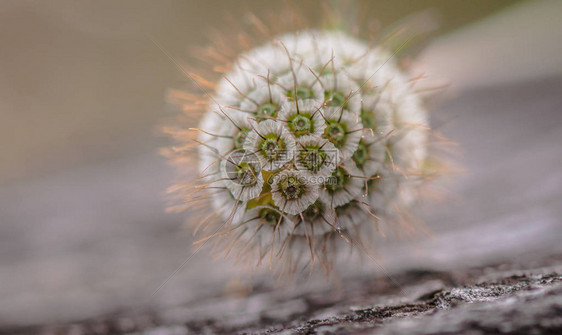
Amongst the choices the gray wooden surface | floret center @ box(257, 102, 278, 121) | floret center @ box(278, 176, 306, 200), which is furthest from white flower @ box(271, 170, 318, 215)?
the gray wooden surface

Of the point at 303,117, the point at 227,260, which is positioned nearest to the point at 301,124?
the point at 303,117

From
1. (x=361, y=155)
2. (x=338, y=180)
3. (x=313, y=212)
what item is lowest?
(x=313, y=212)

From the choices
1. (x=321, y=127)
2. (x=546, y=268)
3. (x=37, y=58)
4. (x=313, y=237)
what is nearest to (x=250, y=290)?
(x=313, y=237)

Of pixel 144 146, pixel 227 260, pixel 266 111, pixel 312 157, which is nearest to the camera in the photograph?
pixel 312 157

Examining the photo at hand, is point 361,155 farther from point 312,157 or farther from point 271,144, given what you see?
point 271,144

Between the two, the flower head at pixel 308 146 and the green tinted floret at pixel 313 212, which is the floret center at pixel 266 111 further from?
the green tinted floret at pixel 313 212

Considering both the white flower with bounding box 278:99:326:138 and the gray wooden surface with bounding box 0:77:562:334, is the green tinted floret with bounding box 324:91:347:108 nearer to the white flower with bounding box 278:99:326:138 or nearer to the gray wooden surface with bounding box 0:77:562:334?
the white flower with bounding box 278:99:326:138

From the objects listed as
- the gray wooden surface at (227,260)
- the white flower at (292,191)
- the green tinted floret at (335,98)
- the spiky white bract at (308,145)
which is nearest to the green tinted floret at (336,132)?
the spiky white bract at (308,145)

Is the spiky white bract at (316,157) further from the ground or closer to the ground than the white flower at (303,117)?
closer to the ground
